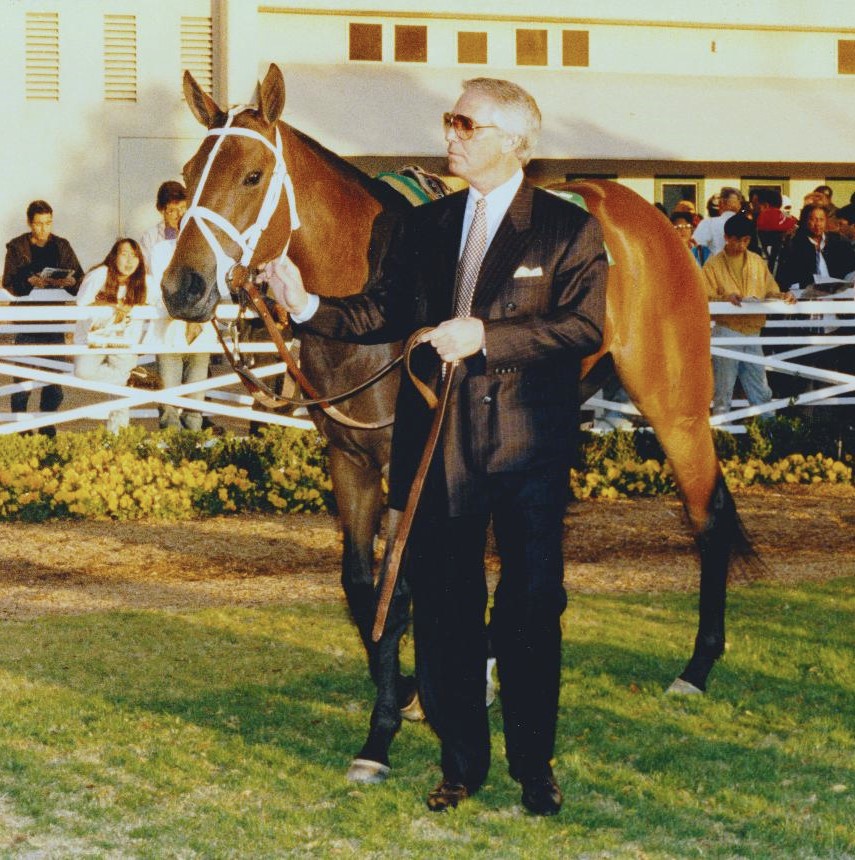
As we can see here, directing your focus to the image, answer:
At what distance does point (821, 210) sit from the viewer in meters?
14.2

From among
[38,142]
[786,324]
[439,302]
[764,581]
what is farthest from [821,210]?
[38,142]

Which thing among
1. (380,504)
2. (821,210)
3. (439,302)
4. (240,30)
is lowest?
A: (380,504)

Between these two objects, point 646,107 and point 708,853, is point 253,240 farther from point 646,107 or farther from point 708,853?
point 646,107

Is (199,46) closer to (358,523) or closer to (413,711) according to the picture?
(358,523)

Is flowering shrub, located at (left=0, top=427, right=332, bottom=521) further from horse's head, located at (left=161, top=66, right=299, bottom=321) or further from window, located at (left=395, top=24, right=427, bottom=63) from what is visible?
window, located at (left=395, top=24, right=427, bottom=63)

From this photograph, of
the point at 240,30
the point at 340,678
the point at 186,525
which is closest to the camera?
the point at 340,678

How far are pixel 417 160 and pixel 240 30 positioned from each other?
3.63 meters

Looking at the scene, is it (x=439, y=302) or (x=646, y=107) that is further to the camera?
(x=646, y=107)

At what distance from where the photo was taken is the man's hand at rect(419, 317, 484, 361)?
4367 mm

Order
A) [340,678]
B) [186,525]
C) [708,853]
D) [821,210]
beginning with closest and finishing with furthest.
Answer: [708,853] < [340,678] < [186,525] < [821,210]

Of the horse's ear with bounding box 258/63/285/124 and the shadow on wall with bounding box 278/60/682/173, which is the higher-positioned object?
the shadow on wall with bounding box 278/60/682/173

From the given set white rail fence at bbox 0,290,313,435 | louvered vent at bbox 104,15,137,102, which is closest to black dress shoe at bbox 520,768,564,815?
white rail fence at bbox 0,290,313,435

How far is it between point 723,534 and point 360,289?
81.7 inches

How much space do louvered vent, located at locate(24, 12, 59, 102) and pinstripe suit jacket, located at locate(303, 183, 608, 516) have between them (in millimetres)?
21904
